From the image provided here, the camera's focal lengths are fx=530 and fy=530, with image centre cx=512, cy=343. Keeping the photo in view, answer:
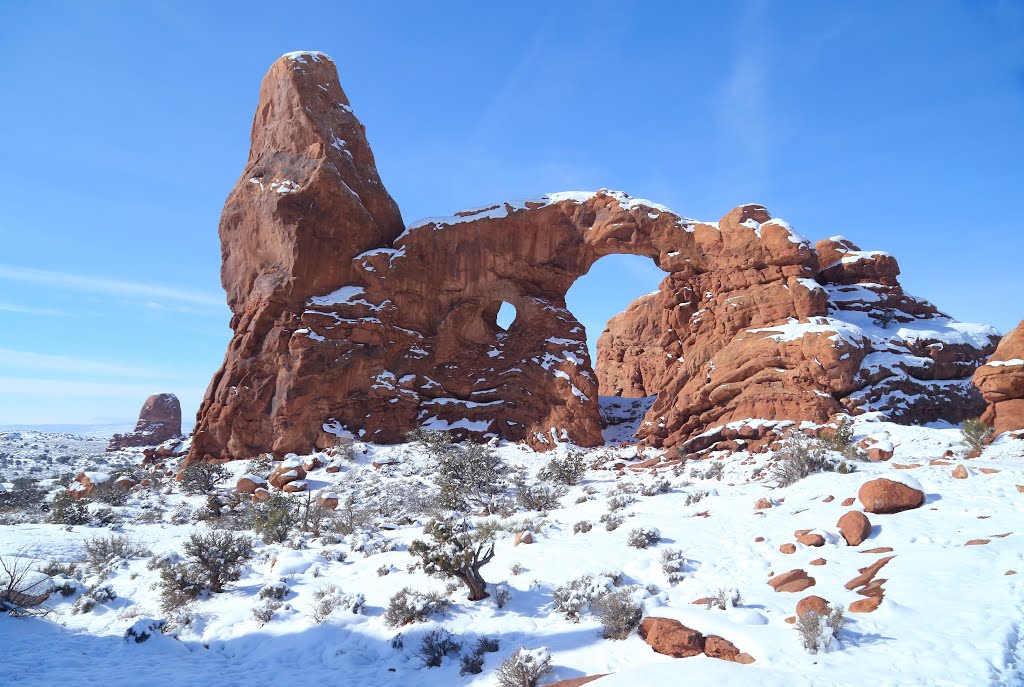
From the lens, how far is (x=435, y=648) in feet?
23.5

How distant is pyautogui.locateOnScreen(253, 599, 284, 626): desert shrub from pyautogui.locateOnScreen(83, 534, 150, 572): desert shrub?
4.42m

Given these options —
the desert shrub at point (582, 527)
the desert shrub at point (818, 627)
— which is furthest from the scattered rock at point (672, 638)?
the desert shrub at point (582, 527)

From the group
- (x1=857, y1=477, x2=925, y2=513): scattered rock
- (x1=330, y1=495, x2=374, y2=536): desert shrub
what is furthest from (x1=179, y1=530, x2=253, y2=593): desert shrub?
(x1=857, y1=477, x2=925, y2=513): scattered rock

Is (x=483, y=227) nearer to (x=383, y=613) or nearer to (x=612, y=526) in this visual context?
(x=612, y=526)

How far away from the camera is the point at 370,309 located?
2491 cm

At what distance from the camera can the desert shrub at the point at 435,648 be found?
7.06 metres

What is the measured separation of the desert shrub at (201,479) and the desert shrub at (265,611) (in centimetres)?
1244

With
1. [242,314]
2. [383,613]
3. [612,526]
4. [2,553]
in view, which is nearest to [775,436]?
[612,526]

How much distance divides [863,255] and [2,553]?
29.9 meters

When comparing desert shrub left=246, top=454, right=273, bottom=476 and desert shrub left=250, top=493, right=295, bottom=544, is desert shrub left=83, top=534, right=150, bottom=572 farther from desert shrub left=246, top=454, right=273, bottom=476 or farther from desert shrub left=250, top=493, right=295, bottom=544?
desert shrub left=246, top=454, right=273, bottom=476

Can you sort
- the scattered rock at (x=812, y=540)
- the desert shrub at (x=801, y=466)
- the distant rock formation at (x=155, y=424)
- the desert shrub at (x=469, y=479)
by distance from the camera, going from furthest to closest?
the distant rock formation at (x=155, y=424), the desert shrub at (x=469, y=479), the desert shrub at (x=801, y=466), the scattered rock at (x=812, y=540)

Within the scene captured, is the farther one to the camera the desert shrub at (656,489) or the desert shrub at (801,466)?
the desert shrub at (656,489)

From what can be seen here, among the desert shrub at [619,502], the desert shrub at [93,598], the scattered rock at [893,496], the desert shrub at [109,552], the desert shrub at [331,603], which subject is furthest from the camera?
the desert shrub at [619,502]

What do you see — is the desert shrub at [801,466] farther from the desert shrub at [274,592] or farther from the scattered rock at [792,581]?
the desert shrub at [274,592]
